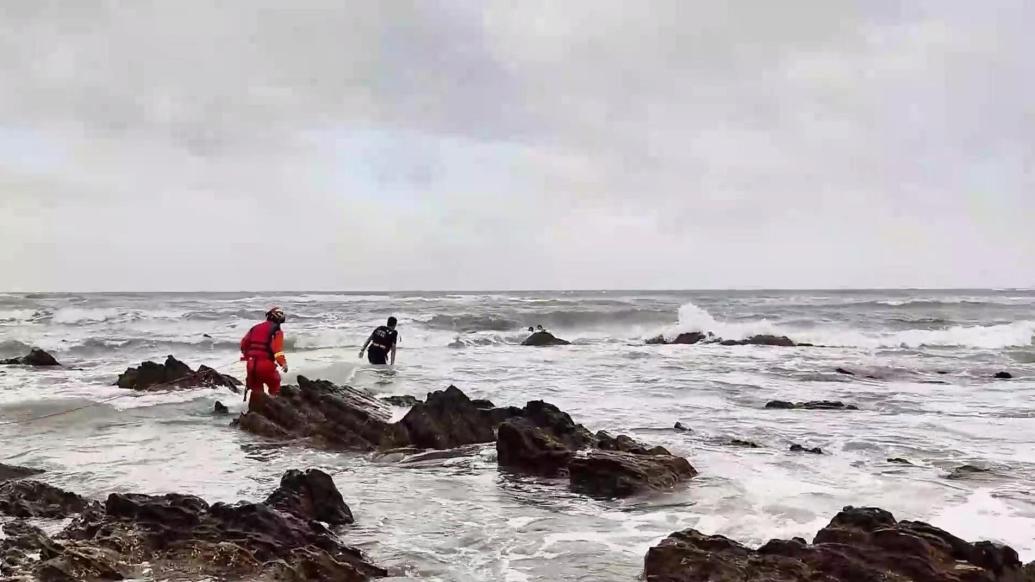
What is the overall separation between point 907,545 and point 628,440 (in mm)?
4200

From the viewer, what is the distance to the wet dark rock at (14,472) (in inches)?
289

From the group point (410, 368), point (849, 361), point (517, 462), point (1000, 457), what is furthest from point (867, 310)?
point (517, 462)

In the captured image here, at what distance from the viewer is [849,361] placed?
21828 millimetres

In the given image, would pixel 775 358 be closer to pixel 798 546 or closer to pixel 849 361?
pixel 849 361

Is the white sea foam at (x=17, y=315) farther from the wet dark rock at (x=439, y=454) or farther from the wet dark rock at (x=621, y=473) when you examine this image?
the wet dark rock at (x=621, y=473)

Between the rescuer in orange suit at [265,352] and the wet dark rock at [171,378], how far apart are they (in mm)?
3470

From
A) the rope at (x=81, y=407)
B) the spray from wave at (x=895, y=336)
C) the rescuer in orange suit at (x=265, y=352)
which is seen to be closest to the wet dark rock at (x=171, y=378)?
the rope at (x=81, y=407)

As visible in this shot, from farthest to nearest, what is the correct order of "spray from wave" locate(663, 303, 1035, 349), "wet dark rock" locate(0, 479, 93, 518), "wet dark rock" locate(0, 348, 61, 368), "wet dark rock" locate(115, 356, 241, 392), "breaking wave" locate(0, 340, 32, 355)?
"spray from wave" locate(663, 303, 1035, 349), "breaking wave" locate(0, 340, 32, 355), "wet dark rock" locate(0, 348, 61, 368), "wet dark rock" locate(115, 356, 241, 392), "wet dark rock" locate(0, 479, 93, 518)

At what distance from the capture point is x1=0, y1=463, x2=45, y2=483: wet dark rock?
7.34 meters

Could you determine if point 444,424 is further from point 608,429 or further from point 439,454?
point 608,429

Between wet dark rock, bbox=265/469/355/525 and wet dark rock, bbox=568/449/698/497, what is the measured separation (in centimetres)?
239

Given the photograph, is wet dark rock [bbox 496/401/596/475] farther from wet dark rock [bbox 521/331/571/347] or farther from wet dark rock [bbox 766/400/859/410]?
wet dark rock [bbox 521/331/571/347]

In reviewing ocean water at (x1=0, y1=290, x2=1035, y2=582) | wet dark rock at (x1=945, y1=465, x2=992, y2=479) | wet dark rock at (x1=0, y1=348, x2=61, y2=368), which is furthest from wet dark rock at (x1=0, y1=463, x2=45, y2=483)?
wet dark rock at (x1=0, y1=348, x2=61, y2=368)

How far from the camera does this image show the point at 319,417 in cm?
1016
